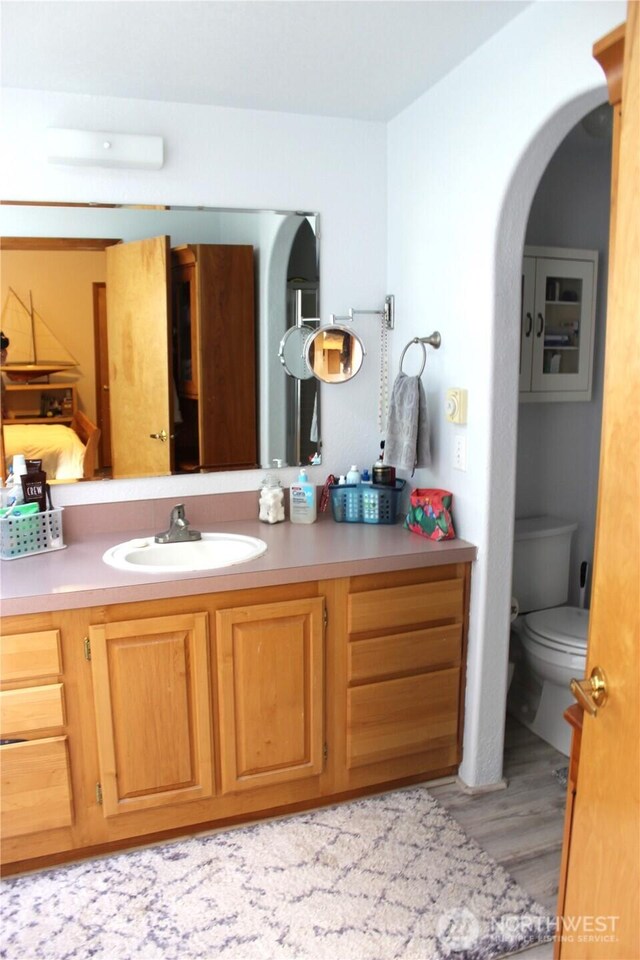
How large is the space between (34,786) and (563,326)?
2.45 m

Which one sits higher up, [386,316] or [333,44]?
[333,44]

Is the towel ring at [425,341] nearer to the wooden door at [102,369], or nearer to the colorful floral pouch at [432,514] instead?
the colorful floral pouch at [432,514]

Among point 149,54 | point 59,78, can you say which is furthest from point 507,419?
point 59,78

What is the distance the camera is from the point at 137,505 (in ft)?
8.18

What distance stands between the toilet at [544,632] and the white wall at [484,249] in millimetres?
309

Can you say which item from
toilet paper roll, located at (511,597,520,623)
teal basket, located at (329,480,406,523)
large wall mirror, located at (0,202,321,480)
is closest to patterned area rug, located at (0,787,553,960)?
toilet paper roll, located at (511,597,520,623)

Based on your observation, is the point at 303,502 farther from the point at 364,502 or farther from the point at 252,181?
the point at 252,181

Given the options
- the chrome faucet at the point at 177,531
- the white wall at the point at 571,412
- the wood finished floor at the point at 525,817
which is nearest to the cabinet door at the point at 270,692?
the chrome faucet at the point at 177,531

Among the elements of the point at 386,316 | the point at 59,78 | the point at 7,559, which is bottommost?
the point at 7,559

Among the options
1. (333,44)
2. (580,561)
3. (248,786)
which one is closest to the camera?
(333,44)

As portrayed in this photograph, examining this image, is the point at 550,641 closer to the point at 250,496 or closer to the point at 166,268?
the point at 250,496

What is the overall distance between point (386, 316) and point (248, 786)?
1679 mm

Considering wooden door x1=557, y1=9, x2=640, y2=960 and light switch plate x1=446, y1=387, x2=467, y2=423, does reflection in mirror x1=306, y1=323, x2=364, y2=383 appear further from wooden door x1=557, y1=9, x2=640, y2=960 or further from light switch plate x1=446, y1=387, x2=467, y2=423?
wooden door x1=557, y1=9, x2=640, y2=960

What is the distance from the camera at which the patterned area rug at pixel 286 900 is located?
1733 millimetres
